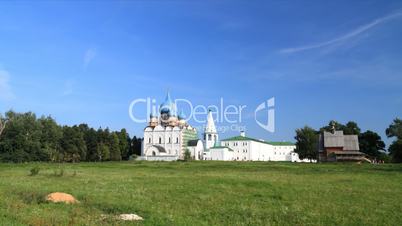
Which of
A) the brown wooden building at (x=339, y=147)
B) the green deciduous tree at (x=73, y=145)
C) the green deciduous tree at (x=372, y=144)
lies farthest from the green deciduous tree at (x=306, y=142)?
the green deciduous tree at (x=73, y=145)

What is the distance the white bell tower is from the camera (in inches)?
5487

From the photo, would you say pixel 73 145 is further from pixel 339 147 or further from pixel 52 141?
pixel 339 147

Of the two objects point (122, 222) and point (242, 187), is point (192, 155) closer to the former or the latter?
point (242, 187)

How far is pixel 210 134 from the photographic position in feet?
463

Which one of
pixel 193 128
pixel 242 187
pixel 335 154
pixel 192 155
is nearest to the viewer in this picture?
pixel 242 187

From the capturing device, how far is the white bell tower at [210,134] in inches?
5487

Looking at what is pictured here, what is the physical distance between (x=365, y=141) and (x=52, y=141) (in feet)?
228

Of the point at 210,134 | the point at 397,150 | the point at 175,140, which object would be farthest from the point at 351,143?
the point at 210,134

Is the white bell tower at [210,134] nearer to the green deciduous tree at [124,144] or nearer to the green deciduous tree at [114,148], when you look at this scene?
the green deciduous tree at [124,144]

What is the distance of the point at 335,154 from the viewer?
88062 mm

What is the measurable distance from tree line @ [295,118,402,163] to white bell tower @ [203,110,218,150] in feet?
115

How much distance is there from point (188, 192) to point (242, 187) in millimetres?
4304

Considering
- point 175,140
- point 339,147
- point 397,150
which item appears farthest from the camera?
point 175,140

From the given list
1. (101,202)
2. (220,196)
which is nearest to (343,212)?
(220,196)
